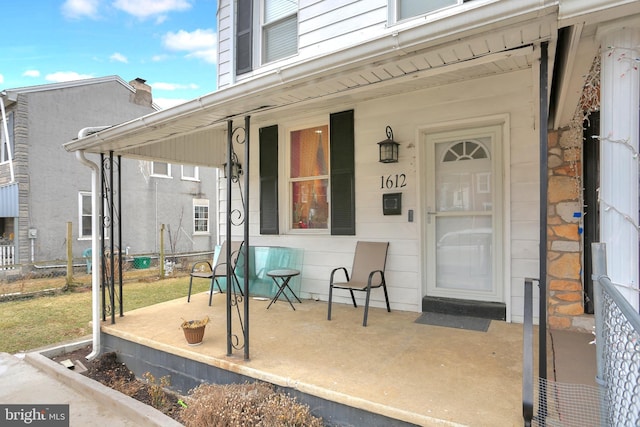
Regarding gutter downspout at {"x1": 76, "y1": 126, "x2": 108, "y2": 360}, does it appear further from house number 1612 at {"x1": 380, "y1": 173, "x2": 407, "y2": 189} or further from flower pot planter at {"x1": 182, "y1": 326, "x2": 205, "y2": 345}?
house number 1612 at {"x1": 380, "y1": 173, "x2": 407, "y2": 189}

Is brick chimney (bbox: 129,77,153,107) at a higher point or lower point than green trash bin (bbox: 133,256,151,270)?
higher

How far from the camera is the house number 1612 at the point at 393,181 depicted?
400cm

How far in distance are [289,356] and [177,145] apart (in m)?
3.42

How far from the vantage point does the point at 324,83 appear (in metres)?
2.19

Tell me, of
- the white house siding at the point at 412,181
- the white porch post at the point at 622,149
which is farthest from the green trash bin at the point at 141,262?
the white porch post at the point at 622,149

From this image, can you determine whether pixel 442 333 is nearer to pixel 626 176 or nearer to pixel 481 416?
pixel 481 416

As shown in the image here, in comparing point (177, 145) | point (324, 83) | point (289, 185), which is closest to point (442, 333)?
point (324, 83)

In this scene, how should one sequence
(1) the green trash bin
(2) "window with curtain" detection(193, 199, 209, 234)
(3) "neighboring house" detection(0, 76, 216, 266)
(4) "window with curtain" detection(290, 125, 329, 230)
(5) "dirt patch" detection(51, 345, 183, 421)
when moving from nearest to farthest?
(5) "dirt patch" detection(51, 345, 183, 421), (4) "window with curtain" detection(290, 125, 329, 230), (3) "neighboring house" detection(0, 76, 216, 266), (1) the green trash bin, (2) "window with curtain" detection(193, 199, 209, 234)

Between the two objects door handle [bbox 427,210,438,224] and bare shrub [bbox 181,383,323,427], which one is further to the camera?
door handle [bbox 427,210,438,224]

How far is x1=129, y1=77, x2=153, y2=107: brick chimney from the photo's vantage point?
1132 centimetres

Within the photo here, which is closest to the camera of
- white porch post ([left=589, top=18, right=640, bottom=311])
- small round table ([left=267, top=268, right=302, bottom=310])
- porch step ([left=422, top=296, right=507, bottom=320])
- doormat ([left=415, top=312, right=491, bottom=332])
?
white porch post ([left=589, top=18, right=640, bottom=311])

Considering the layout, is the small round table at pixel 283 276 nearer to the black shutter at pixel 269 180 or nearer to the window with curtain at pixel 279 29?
the black shutter at pixel 269 180

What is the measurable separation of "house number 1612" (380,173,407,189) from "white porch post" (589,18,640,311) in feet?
8.35

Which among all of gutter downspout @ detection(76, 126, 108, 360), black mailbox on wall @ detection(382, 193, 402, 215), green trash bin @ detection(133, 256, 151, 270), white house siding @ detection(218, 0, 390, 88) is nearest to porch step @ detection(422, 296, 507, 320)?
black mailbox on wall @ detection(382, 193, 402, 215)
